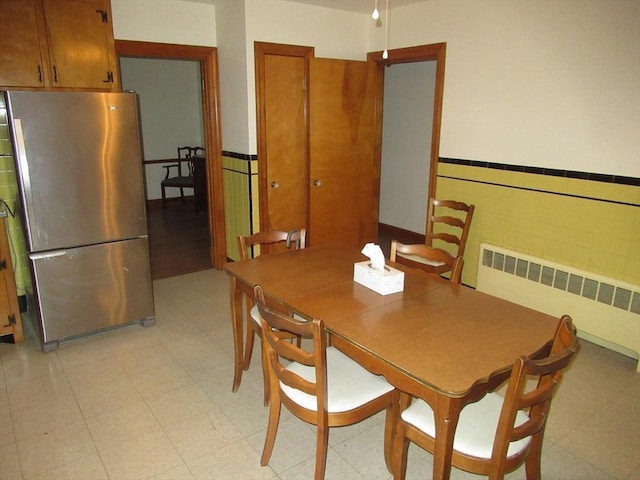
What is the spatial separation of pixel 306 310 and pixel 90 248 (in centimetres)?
186

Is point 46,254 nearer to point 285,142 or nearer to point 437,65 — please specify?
point 285,142

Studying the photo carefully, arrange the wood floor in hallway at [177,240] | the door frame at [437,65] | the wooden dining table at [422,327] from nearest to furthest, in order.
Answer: the wooden dining table at [422,327] → the door frame at [437,65] → the wood floor in hallway at [177,240]

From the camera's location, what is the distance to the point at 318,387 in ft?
5.76

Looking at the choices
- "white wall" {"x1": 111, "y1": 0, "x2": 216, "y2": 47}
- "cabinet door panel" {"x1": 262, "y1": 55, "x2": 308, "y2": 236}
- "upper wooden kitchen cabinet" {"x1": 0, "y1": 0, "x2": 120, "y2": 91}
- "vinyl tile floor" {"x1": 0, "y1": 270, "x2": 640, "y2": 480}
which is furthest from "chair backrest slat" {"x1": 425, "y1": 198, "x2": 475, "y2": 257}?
"upper wooden kitchen cabinet" {"x1": 0, "y1": 0, "x2": 120, "y2": 91}

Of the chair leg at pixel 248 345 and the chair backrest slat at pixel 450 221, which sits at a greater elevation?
the chair backrest slat at pixel 450 221

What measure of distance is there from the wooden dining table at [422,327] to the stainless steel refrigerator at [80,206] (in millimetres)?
1137

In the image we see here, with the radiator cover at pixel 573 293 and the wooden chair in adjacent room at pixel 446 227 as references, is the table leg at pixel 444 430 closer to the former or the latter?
the wooden chair in adjacent room at pixel 446 227

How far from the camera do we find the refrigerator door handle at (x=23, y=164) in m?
2.72

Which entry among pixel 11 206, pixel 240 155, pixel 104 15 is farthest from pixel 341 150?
pixel 11 206

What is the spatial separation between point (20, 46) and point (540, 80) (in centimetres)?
341

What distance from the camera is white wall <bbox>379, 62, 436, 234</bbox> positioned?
5180 mm

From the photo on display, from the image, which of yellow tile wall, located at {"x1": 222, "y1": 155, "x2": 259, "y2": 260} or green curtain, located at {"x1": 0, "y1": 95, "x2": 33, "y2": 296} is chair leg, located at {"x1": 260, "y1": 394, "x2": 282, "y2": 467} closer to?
green curtain, located at {"x1": 0, "y1": 95, "x2": 33, "y2": 296}

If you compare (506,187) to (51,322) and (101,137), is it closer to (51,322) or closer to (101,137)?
(101,137)

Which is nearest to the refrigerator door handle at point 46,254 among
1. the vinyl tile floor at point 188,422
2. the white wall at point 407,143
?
the vinyl tile floor at point 188,422
